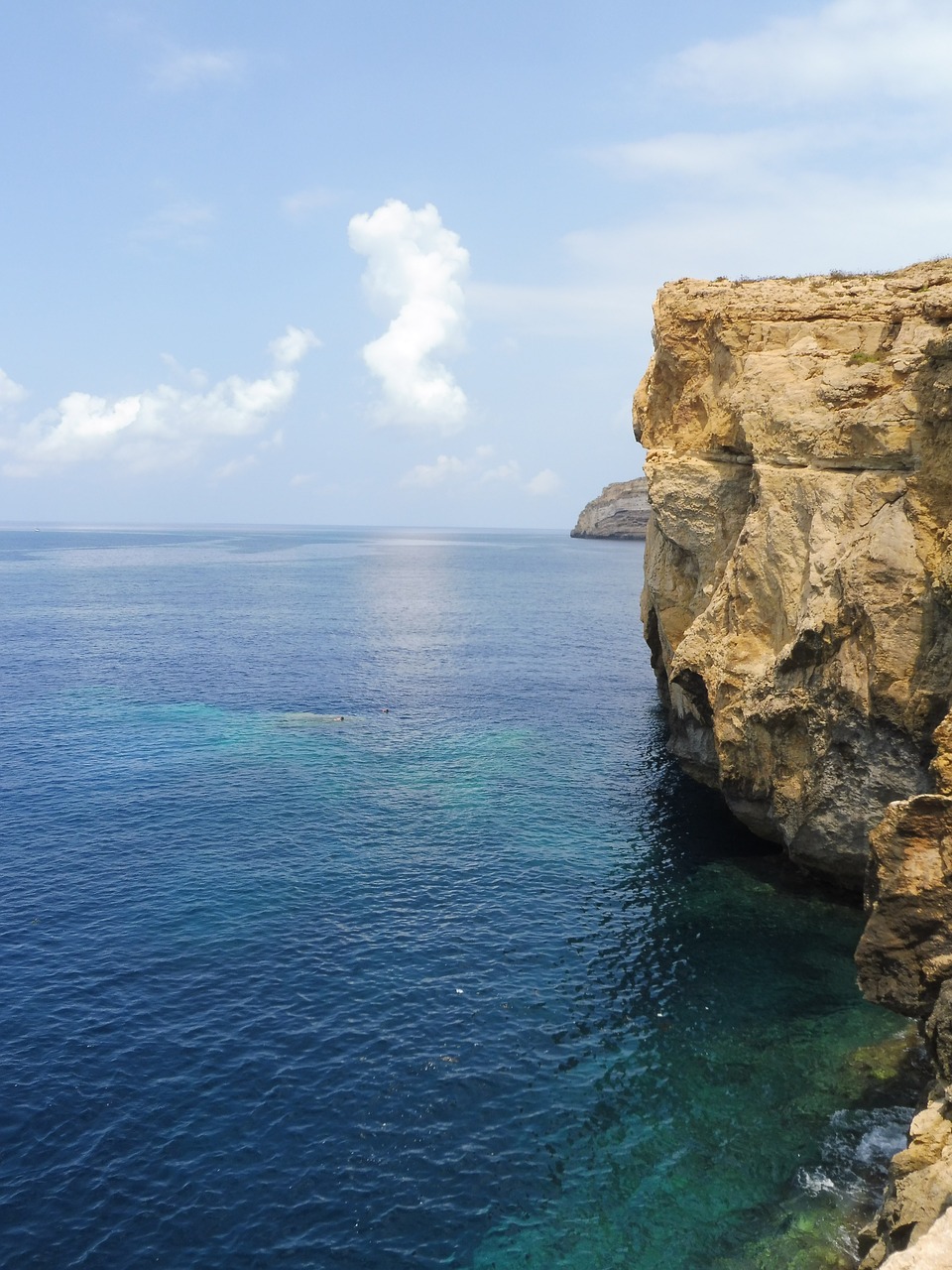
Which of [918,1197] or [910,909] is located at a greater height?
[910,909]

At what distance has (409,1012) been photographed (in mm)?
35094

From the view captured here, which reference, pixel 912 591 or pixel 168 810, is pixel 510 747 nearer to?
pixel 168 810

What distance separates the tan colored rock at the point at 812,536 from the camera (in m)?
35.1

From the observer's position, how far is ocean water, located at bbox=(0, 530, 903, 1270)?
85.2ft

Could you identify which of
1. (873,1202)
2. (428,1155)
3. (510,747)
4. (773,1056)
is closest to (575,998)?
(773,1056)

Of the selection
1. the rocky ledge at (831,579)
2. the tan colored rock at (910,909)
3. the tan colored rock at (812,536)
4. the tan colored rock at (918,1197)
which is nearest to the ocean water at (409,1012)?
the tan colored rock at (918,1197)

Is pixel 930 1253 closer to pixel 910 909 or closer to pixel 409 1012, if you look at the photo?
pixel 910 909

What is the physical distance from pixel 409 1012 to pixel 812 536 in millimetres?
25834

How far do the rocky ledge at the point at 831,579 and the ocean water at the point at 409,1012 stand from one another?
17.5 feet

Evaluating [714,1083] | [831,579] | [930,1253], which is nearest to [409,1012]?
[714,1083]

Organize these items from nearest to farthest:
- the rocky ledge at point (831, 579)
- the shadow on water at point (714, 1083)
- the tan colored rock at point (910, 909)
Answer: the shadow on water at point (714, 1083), the tan colored rock at point (910, 909), the rocky ledge at point (831, 579)

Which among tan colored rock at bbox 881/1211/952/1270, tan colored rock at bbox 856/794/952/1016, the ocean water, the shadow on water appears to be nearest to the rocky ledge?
tan colored rock at bbox 856/794/952/1016

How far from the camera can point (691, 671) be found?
49.1 m

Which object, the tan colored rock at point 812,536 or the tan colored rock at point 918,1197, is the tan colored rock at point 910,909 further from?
the tan colored rock at point 918,1197
